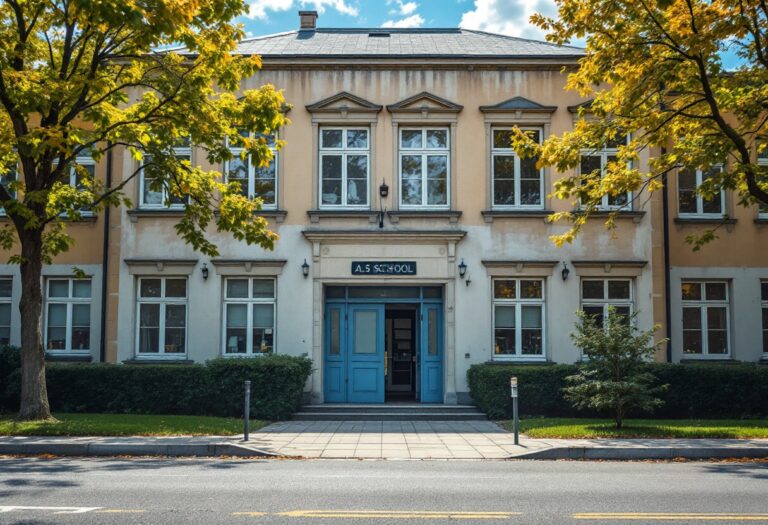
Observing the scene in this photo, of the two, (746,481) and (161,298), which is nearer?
(746,481)

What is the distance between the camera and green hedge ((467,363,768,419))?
16.6 meters

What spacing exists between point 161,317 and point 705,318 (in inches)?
538

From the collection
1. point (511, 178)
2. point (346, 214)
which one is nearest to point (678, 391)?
point (511, 178)

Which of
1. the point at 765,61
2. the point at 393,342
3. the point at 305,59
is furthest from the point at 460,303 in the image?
the point at 765,61

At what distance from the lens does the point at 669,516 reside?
721cm

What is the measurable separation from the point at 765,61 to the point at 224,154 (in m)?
10.00

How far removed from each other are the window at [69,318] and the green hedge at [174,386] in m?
1.69

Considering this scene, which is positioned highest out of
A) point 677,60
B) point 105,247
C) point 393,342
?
point 677,60

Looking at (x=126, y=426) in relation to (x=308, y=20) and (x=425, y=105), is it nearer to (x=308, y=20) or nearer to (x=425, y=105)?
(x=425, y=105)

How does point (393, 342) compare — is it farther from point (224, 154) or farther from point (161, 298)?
point (224, 154)

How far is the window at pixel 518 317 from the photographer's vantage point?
18.7 m

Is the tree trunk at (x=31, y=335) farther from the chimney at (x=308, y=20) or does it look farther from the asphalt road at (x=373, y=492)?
the chimney at (x=308, y=20)

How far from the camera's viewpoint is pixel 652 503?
7.88 metres

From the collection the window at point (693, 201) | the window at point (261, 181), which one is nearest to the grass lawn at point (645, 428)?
the window at point (693, 201)
